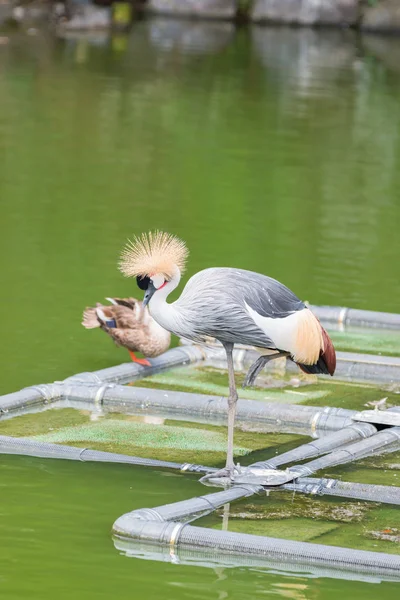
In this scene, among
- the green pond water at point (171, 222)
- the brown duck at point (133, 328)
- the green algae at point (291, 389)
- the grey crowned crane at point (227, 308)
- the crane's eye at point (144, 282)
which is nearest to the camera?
the green pond water at point (171, 222)

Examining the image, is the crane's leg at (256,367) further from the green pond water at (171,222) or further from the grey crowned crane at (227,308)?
the green pond water at (171,222)

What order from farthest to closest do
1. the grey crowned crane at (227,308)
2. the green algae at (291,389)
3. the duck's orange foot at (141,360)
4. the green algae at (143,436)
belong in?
the duck's orange foot at (141,360)
the green algae at (291,389)
the green algae at (143,436)
the grey crowned crane at (227,308)

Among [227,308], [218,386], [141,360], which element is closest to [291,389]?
[218,386]

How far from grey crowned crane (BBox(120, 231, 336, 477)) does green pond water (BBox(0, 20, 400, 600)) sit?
2.41 feet

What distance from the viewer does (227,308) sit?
7133 mm

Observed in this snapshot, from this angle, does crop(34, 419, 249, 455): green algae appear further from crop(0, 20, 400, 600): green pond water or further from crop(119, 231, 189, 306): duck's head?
crop(119, 231, 189, 306): duck's head

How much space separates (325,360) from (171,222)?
23.7ft

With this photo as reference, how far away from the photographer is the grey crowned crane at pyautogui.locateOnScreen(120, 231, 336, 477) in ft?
23.5

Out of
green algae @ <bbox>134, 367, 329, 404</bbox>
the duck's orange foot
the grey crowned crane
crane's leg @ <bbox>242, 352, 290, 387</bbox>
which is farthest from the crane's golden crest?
the duck's orange foot

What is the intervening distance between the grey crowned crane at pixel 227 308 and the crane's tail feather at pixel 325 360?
0.12 ft

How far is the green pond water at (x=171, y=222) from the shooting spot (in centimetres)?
656

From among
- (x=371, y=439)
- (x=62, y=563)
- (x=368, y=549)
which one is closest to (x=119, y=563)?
(x=62, y=563)

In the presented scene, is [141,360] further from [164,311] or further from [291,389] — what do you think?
[164,311]

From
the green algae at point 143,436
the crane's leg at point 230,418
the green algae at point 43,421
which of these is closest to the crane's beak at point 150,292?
the crane's leg at point 230,418
